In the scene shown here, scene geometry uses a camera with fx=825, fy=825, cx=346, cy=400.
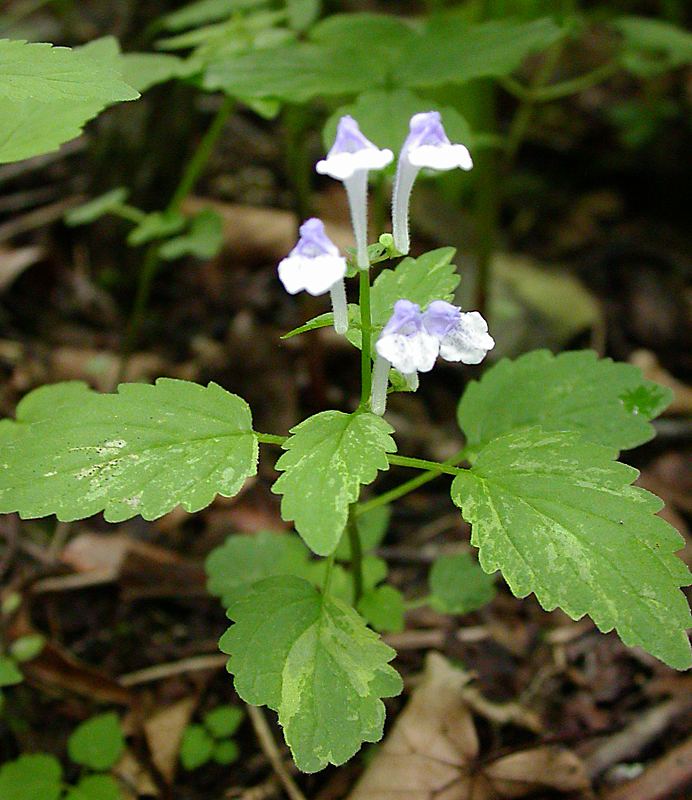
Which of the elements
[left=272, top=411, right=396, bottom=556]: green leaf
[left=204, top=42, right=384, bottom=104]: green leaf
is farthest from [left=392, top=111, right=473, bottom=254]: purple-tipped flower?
[left=204, top=42, right=384, bottom=104]: green leaf

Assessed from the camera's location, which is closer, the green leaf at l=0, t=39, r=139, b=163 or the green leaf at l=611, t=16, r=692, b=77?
the green leaf at l=0, t=39, r=139, b=163

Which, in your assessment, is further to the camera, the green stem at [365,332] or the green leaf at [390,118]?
the green leaf at [390,118]

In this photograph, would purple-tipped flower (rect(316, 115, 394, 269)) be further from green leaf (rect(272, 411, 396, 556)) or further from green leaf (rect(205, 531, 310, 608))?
green leaf (rect(205, 531, 310, 608))

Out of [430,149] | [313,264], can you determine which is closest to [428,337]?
[313,264]

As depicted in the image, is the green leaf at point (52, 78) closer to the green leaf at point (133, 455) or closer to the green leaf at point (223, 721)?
the green leaf at point (133, 455)

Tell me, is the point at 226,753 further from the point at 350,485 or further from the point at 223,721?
the point at 350,485

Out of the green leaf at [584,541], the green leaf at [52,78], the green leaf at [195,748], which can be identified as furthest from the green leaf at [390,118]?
the green leaf at [195,748]
